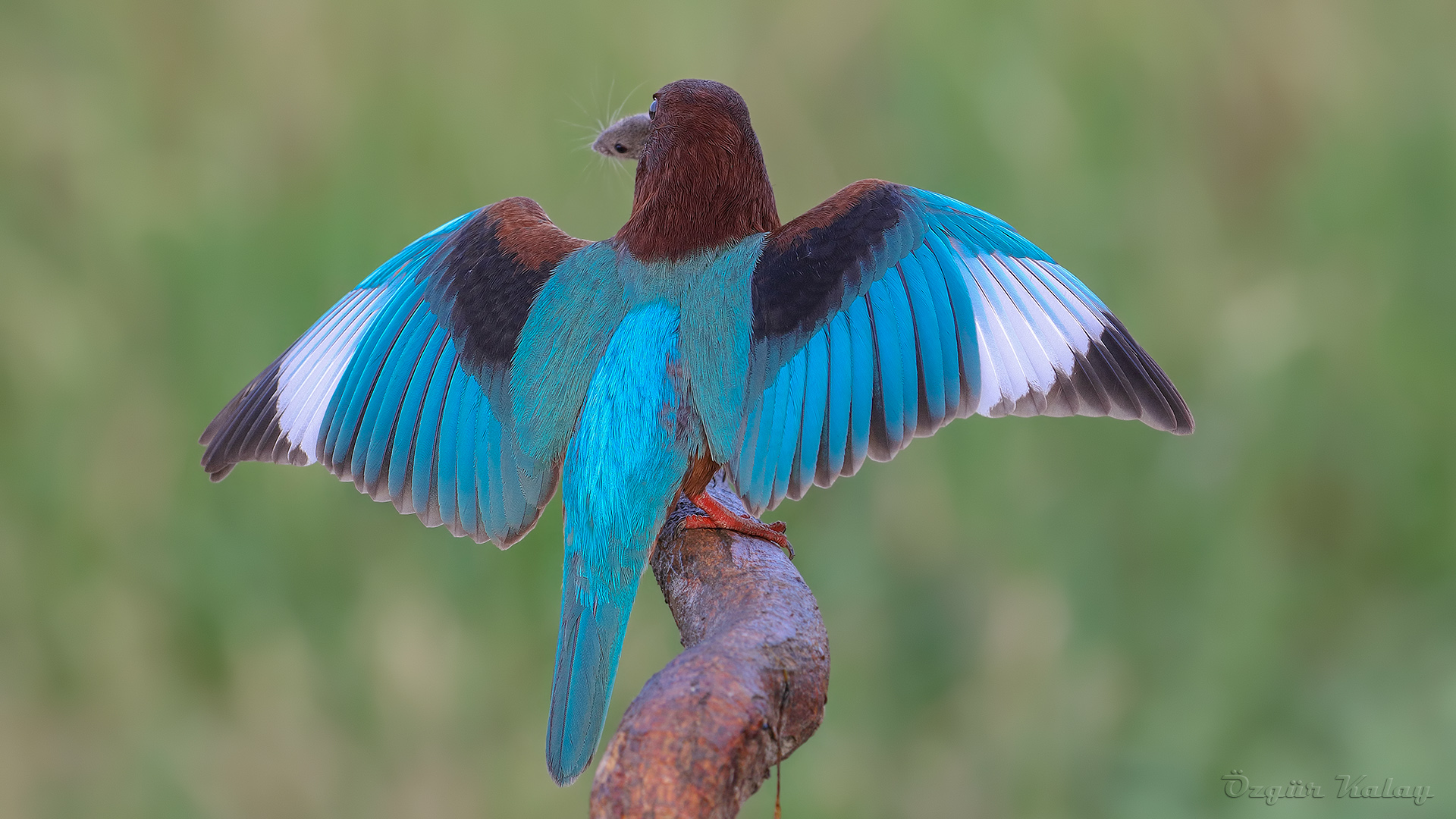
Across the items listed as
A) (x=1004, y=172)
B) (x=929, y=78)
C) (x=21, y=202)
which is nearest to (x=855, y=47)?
(x=929, y=78)

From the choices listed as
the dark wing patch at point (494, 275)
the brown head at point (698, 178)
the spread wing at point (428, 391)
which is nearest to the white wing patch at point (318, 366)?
the spread wing at point (428, 391)

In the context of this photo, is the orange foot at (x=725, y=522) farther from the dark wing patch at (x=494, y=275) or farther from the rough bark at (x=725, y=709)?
the dark wing patch at (x=494, y=275)

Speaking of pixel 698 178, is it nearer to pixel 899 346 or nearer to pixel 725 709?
pixel 899 346

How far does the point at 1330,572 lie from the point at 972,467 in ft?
2.57

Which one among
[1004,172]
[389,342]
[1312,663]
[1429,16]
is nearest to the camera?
[389,342]

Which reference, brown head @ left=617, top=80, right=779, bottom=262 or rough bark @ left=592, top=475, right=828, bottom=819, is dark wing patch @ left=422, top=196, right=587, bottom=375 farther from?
rough bark @ left=592, top=475, right=828, bottom=819

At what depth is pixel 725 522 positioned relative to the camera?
1542 mm

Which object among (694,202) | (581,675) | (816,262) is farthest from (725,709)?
(694,202)

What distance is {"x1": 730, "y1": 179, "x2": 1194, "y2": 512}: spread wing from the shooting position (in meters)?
1.45

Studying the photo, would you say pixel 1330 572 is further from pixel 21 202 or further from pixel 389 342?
pixel 21 202

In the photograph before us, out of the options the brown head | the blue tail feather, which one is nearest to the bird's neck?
the brown head

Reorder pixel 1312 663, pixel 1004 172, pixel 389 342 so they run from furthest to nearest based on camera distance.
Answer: pixel 1004 172
pixel 1312 663
pixel 389 342

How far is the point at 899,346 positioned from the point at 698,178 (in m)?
0.37

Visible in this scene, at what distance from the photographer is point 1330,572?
98.8 inches
